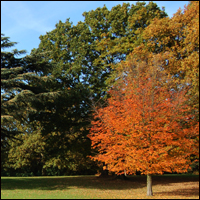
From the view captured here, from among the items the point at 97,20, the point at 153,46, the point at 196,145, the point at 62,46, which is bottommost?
the point at 196,145

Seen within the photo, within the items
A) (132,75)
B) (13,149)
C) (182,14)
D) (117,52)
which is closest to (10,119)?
(132,75)

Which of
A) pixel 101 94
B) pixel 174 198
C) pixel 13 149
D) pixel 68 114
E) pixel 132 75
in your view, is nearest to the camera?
pixel 174 198

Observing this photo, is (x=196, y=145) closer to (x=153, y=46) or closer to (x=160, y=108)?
(x=160, y=108)

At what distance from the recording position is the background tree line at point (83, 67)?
45.5 ft

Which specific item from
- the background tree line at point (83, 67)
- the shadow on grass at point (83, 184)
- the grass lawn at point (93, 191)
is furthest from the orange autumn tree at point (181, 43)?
the shadow on grass at point (83, 184)

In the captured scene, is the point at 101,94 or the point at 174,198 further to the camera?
the point at 101,94

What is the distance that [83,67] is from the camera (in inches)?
764

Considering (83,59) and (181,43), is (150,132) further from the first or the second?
(83,59)

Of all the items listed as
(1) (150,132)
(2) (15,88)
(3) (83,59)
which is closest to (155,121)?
(1) (150,132)

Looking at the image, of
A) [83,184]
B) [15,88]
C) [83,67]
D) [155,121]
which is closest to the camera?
[155,121]

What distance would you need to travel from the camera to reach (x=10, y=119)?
12.9 m

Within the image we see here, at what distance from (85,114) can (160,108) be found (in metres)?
7.79

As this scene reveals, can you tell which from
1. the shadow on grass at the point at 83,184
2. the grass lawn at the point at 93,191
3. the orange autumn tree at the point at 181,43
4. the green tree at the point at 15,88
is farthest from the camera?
the shadow on grass at the point at 83,184

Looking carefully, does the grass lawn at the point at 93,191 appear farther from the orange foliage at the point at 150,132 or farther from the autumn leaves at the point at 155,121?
the orange foliage at the point at 150,132
